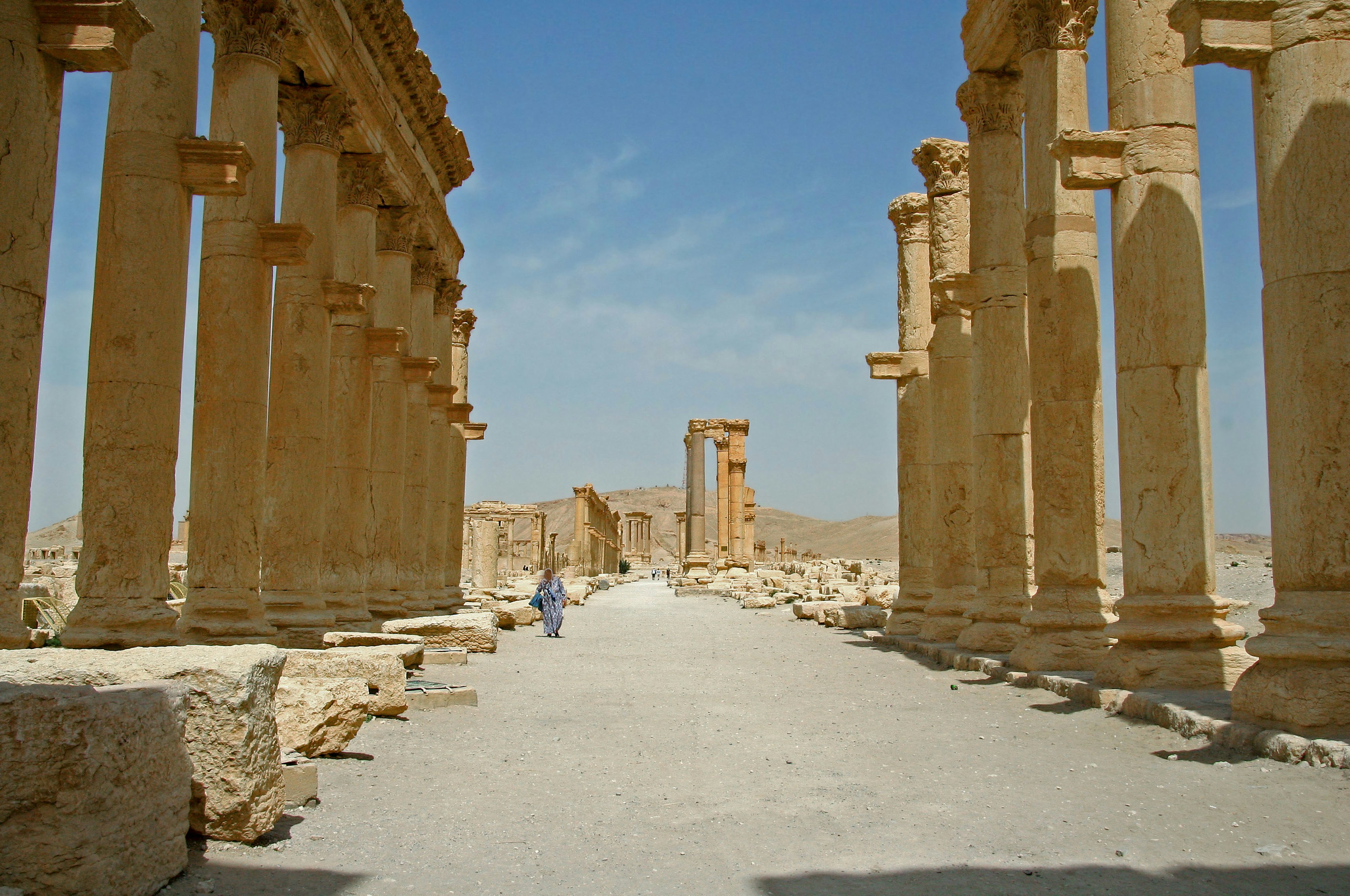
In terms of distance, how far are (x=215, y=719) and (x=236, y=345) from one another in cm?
682

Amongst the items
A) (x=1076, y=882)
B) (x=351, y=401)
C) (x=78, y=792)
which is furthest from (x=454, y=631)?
(x=1076, y=882)

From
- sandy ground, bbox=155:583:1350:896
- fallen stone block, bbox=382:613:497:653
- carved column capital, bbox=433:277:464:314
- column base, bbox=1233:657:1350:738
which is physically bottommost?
sandy ground, bbox=155:583:1350:896

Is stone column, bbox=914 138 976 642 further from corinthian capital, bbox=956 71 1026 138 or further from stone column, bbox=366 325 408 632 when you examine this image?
stone column, bbox=366 325 408 632

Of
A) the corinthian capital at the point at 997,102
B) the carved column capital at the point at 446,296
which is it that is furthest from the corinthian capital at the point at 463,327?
the corinthian capital at the point at 997,102

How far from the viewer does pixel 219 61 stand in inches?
443

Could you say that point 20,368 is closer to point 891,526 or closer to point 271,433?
point 271,433

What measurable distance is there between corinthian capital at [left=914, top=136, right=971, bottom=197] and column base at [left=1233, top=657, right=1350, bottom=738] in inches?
445

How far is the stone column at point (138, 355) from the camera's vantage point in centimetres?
830

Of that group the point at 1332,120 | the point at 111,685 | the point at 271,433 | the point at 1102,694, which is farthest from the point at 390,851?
the point at 271,433

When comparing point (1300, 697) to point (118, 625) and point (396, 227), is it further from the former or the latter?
point (396, 227)

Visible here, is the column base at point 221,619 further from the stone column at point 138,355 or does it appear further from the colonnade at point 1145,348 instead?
the colonnade at point 1145,348

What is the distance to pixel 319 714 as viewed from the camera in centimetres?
674

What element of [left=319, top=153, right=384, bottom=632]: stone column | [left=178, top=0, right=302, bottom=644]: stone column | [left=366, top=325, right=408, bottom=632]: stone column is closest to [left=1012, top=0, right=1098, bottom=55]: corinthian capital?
[left=178, top=0, right=302, bottom=644]: stone column

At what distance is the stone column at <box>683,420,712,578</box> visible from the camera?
Result: 46.8 metres
